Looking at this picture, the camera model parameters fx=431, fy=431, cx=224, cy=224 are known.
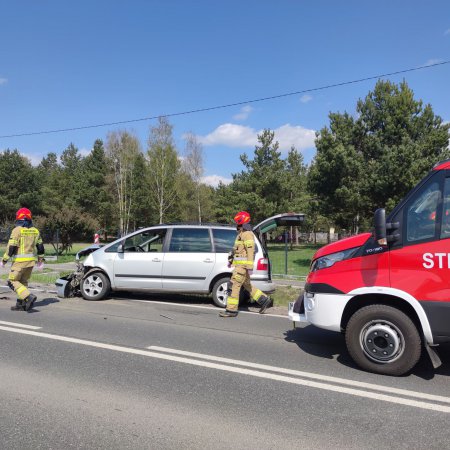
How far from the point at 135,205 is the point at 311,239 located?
3470cm

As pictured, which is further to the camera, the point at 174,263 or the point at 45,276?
the point at 45,276

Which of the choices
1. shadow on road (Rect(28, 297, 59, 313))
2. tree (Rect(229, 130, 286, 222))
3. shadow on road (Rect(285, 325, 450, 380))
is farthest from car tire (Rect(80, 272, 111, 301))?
tree (Rect(229, 130, 286, 222))

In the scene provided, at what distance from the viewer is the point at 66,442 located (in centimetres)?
317

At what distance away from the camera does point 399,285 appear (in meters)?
4.55

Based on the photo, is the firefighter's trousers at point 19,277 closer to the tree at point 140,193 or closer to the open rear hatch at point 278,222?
the open rear hatch at point 278,222

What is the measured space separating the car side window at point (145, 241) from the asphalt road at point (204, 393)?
2779 mm

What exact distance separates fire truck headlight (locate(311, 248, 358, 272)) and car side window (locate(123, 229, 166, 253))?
15.6 feet

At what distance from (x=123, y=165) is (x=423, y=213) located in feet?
160

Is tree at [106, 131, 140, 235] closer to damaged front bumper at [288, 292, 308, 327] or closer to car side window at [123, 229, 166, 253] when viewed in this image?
car side window at [123, 229, 166, 253]

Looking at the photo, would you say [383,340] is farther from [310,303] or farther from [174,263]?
[174,263]

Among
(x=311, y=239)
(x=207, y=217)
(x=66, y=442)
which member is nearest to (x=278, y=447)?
(x=66, y=442)

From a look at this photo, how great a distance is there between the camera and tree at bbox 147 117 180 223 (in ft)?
156

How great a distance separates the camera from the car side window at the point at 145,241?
30.9ft

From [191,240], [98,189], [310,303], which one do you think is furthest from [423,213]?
[98,189]
